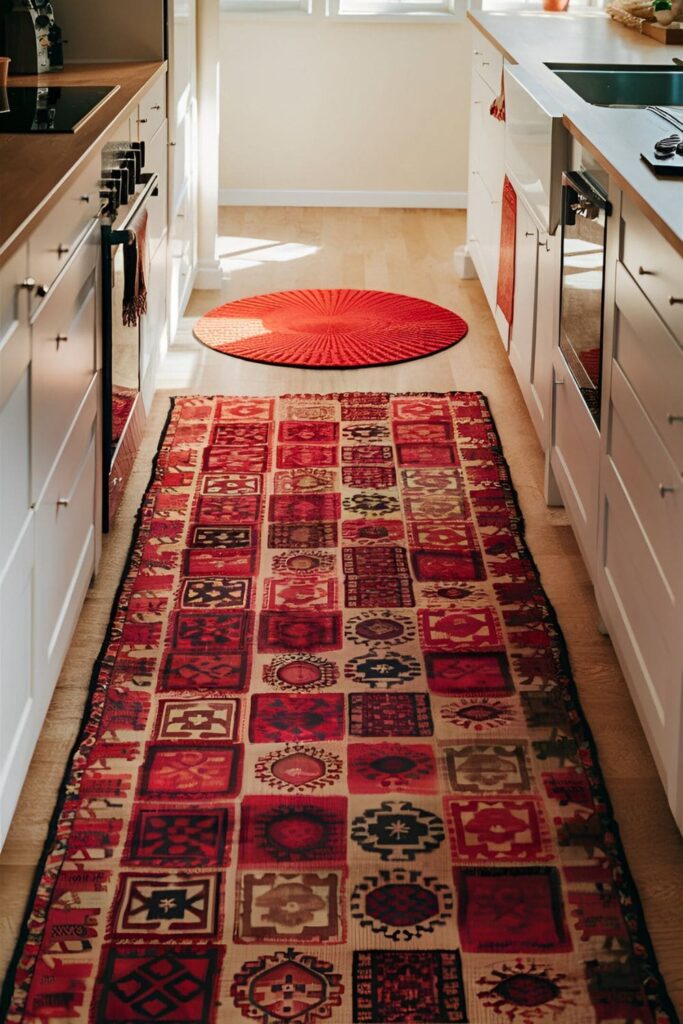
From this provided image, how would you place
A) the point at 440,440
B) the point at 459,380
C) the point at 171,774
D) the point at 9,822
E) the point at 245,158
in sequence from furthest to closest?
1. the point at 245,158
2. the point at 459,380
3. the point at 440,440
4. the point at 171,774
5. the point at 9,822

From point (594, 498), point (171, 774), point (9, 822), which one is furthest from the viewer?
point (594, 498)

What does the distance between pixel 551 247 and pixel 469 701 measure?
1236 mm

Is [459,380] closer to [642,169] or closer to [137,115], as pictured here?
[137,115]

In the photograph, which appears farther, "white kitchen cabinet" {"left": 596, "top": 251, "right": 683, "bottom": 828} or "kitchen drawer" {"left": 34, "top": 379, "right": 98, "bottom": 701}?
"kitchen drawer" {"left": 34, "top": 379, "right": 98, "bottom": 701}

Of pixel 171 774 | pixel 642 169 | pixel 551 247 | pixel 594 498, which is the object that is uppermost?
pixel 642 169

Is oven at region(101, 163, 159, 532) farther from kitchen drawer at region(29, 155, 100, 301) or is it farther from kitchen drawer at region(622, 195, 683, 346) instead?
kitchen drawer at region(622, 195, 683, 346)

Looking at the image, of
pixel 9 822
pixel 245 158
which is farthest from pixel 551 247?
pixel 245 158

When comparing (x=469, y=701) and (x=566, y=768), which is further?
(x=469, y=701)

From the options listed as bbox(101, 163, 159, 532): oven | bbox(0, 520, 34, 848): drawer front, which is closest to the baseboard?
bbox(101, 163, 159, 532): oven

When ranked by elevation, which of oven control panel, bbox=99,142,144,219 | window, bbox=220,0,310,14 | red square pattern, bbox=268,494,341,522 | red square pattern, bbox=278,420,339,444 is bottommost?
red square pattern, bbox=268,494,341,522

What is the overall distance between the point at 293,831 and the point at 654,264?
1055 millimetres

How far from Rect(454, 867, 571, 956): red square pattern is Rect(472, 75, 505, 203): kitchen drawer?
2795 millimetres

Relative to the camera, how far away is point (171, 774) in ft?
7.27

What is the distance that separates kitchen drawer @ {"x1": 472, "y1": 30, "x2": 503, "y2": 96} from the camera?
14.5 ft
